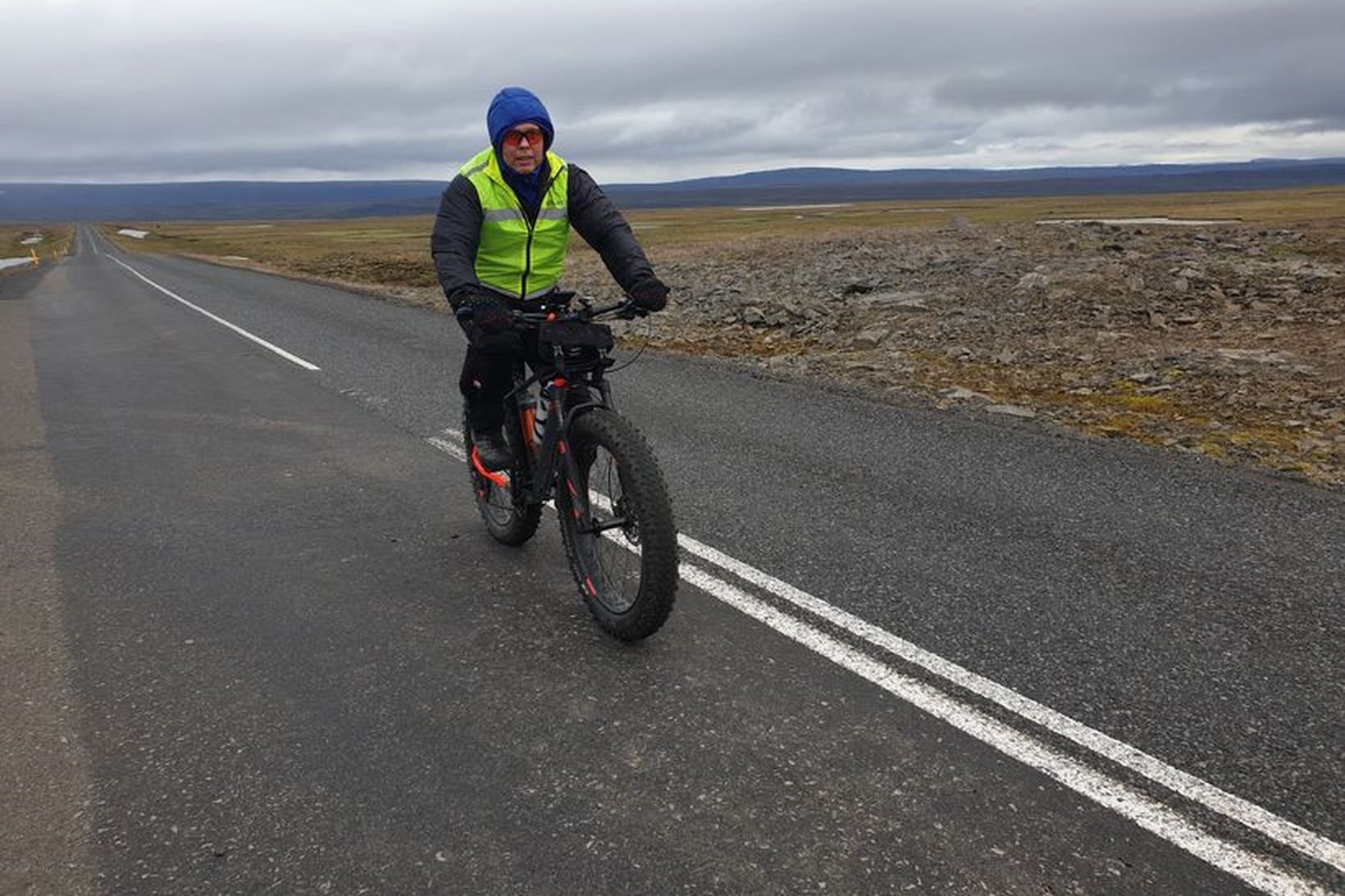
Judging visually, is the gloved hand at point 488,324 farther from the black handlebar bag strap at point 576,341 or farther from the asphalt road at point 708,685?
the asphalt road at point 708,685

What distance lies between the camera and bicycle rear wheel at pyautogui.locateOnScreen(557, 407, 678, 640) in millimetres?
3561

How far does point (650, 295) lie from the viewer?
4.02 m

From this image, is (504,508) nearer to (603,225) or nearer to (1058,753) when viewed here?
(603,225)

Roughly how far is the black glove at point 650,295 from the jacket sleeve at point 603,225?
21 cm

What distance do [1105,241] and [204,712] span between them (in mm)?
17340

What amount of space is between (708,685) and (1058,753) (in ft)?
4.22

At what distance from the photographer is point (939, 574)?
4.49 meters

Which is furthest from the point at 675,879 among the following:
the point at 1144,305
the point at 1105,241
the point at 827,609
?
the point at 1105,241

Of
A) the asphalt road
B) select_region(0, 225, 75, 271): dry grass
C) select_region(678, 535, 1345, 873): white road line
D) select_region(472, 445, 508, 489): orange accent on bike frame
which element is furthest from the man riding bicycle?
select_region(0, 225, 75, 271): dry grass

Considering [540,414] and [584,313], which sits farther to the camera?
[540,414]

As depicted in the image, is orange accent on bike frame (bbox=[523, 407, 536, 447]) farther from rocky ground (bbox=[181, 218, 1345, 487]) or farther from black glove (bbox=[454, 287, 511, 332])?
rocky ground (bbox=[181, 218, 1345, 487])

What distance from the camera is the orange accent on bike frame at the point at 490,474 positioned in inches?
190

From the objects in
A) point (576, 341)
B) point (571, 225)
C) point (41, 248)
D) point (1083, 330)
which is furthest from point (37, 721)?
point (41, 248)

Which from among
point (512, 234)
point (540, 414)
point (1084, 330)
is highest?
point (512, 234)
